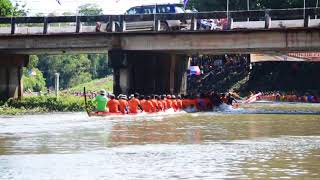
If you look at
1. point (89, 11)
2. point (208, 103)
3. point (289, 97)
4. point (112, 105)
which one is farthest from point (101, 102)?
point (89, 11)

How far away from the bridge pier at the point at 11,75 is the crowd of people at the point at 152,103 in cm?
1192

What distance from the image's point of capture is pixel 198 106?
48469 millimetres

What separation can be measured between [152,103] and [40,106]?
10.1 metres

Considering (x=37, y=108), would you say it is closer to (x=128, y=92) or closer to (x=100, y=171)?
(x=128, y=92)

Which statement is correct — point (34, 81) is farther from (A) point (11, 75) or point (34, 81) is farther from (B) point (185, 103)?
(B) point (185, 103)

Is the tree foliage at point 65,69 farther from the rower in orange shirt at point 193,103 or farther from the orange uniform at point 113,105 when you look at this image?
the orange uniform at point 113,105

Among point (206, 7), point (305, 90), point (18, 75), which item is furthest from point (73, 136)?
point (206, 7)

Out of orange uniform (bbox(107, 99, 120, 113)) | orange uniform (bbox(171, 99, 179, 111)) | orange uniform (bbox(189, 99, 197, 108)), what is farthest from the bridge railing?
orange uniform (bbox(107, 99, 120, 113))

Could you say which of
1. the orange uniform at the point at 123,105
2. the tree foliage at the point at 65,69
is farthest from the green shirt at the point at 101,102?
the tree foliage at the point at 65,69

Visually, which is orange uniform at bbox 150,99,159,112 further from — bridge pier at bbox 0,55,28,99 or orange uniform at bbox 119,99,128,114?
bridge pier at bbox 0,55,28,99

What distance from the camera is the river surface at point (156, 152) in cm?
1562

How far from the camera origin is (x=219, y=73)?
80.3 m

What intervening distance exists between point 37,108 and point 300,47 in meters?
15.7

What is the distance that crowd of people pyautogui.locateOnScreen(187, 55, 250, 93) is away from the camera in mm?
78562
